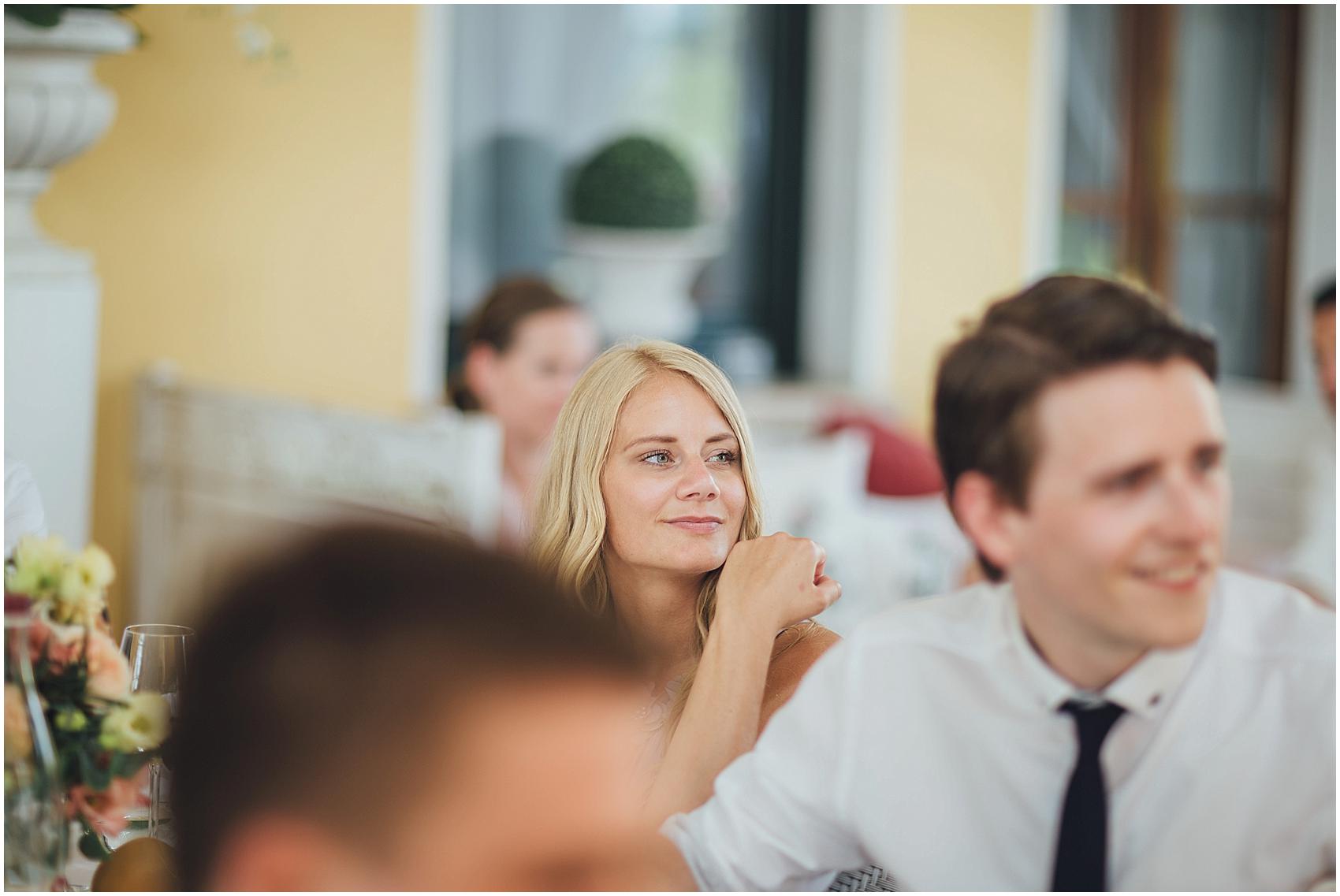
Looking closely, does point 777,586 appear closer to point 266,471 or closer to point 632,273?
point 266,471

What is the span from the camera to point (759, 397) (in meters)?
4.34

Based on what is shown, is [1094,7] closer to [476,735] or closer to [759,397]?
[759,397]

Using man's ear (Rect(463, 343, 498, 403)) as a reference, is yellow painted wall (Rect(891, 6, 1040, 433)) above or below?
above

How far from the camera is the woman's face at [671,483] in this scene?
1.31 metres

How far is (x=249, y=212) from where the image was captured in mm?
3570

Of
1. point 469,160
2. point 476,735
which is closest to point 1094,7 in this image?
point 469,160

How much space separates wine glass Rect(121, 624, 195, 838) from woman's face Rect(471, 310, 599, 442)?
1.84 metres

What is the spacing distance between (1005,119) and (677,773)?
3845 mm

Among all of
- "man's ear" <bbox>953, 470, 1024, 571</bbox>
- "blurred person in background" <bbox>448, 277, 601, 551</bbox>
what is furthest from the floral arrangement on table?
"blurred person in background" <bbox>448, 277, 601, 551</bbox>

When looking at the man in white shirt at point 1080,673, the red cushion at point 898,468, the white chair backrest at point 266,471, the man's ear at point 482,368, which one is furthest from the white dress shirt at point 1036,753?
the red cushion at point 898,468

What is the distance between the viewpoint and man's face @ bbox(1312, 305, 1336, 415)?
6.77 ft

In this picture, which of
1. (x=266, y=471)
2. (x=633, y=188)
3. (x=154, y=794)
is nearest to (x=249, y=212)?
(x=266, y=471)

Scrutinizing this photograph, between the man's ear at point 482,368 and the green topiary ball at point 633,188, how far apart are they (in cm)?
101

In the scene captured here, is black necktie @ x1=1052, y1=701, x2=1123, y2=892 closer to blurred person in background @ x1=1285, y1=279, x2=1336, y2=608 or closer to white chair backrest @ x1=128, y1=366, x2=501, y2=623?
blurred person in background @ x1=1285, y1=279, x2=1336, y2=608
